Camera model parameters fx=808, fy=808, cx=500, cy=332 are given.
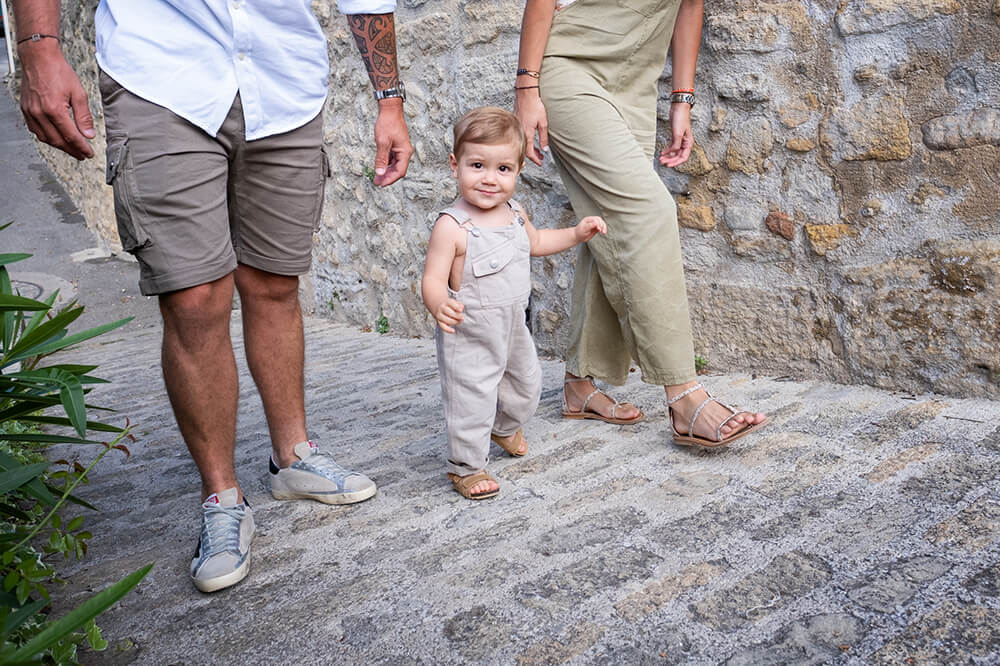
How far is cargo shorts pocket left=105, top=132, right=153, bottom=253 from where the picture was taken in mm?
1800

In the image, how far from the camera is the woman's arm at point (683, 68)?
253cm

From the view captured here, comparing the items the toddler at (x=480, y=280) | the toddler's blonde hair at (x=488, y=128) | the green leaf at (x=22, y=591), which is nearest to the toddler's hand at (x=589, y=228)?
the toddler at (x=480, y=280)

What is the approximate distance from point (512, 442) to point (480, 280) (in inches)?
21.3

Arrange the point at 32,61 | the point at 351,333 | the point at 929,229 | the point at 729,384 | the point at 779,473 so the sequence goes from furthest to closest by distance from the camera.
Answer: the point at 351,333 < the point at 729,384 < the point at 929,229 < the point at 779,473 < the point at 32,61

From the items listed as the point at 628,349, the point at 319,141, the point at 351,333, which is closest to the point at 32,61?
the point at 319,141

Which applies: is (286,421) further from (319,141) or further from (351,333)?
(351,333)

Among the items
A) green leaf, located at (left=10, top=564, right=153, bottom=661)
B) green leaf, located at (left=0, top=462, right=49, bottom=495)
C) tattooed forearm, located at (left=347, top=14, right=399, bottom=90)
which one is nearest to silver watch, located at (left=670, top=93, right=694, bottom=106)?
tattooed forearm, located at (left=347, top=14, right=399, bottom=90)

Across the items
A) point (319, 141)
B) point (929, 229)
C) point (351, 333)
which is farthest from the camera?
point (351, 333)

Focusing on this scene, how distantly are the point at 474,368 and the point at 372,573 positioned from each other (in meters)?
0.59

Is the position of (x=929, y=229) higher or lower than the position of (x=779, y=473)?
higher

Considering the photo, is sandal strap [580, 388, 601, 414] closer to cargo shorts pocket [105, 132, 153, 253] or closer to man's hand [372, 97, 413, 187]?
man's hand [372, 97, 413, 187]

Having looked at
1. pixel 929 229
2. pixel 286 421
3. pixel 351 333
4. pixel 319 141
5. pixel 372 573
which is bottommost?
pixel 351 333

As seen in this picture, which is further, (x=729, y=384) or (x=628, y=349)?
(x=729, y=384)

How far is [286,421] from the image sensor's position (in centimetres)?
223
